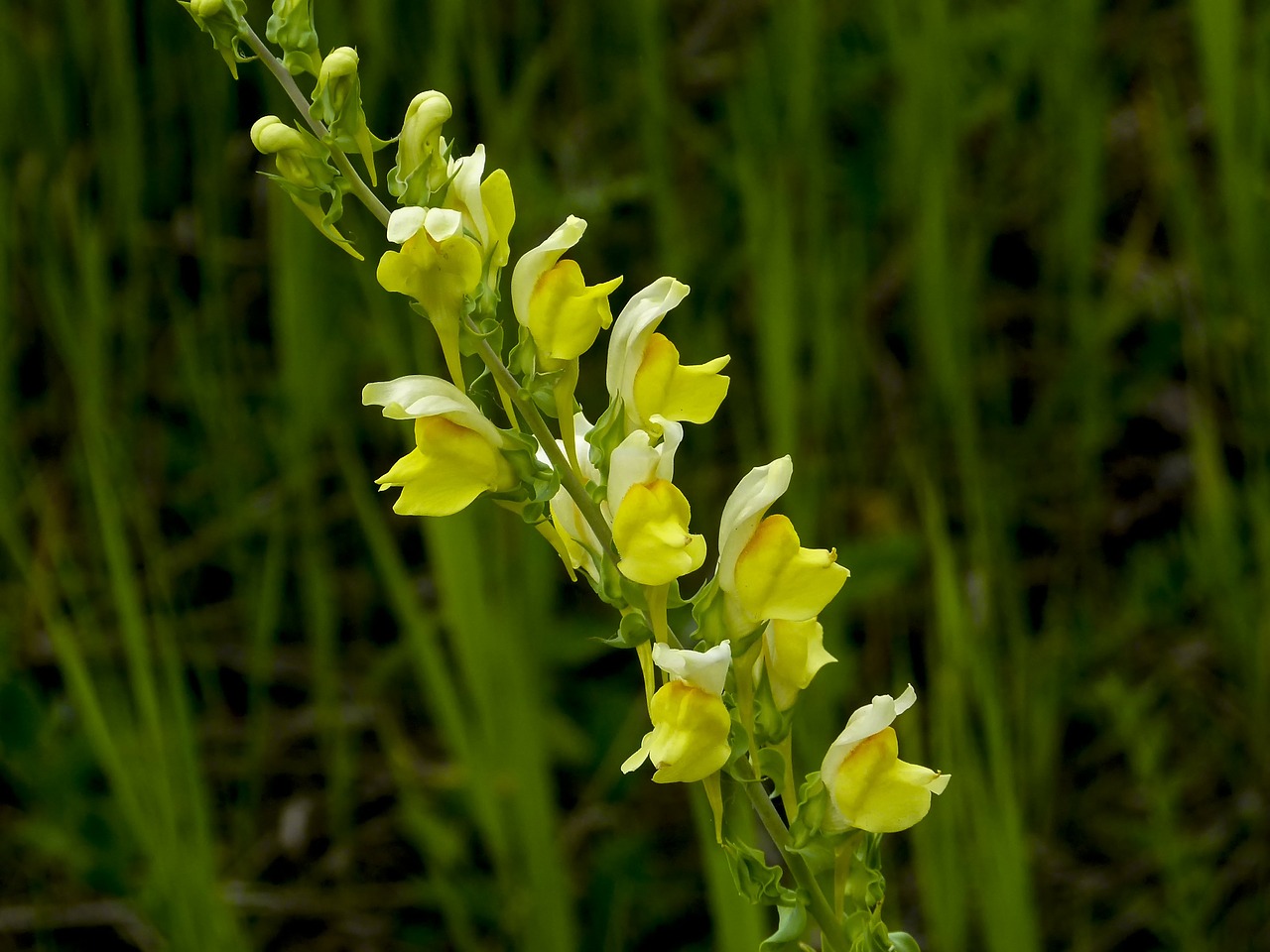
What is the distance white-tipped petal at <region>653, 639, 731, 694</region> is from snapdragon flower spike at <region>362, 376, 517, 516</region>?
97mm

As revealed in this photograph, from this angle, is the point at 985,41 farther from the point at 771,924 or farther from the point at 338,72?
the point at 338,72

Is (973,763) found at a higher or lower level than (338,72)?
lower

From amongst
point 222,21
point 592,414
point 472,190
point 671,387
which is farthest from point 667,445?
point 592,414

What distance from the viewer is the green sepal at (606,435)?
532 mm

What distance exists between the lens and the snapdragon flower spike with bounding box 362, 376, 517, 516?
0.51 metres

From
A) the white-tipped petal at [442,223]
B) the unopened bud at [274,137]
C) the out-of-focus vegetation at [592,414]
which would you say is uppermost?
the unopened bud at [274,137]

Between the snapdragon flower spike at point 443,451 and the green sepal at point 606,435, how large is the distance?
38mm

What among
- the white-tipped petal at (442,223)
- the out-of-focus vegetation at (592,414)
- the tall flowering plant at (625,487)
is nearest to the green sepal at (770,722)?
the tall flowering plant at (625,487)

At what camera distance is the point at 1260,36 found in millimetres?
1271

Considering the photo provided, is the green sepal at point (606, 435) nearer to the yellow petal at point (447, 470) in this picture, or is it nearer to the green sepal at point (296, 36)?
the yellow petal at point (447, 470)

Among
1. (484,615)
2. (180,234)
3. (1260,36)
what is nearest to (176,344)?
(180,234)

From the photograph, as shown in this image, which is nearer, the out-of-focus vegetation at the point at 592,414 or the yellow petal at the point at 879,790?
the yellow petal at the point at 879,790

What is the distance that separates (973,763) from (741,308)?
0.66 metres

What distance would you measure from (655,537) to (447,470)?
9 centimetres
